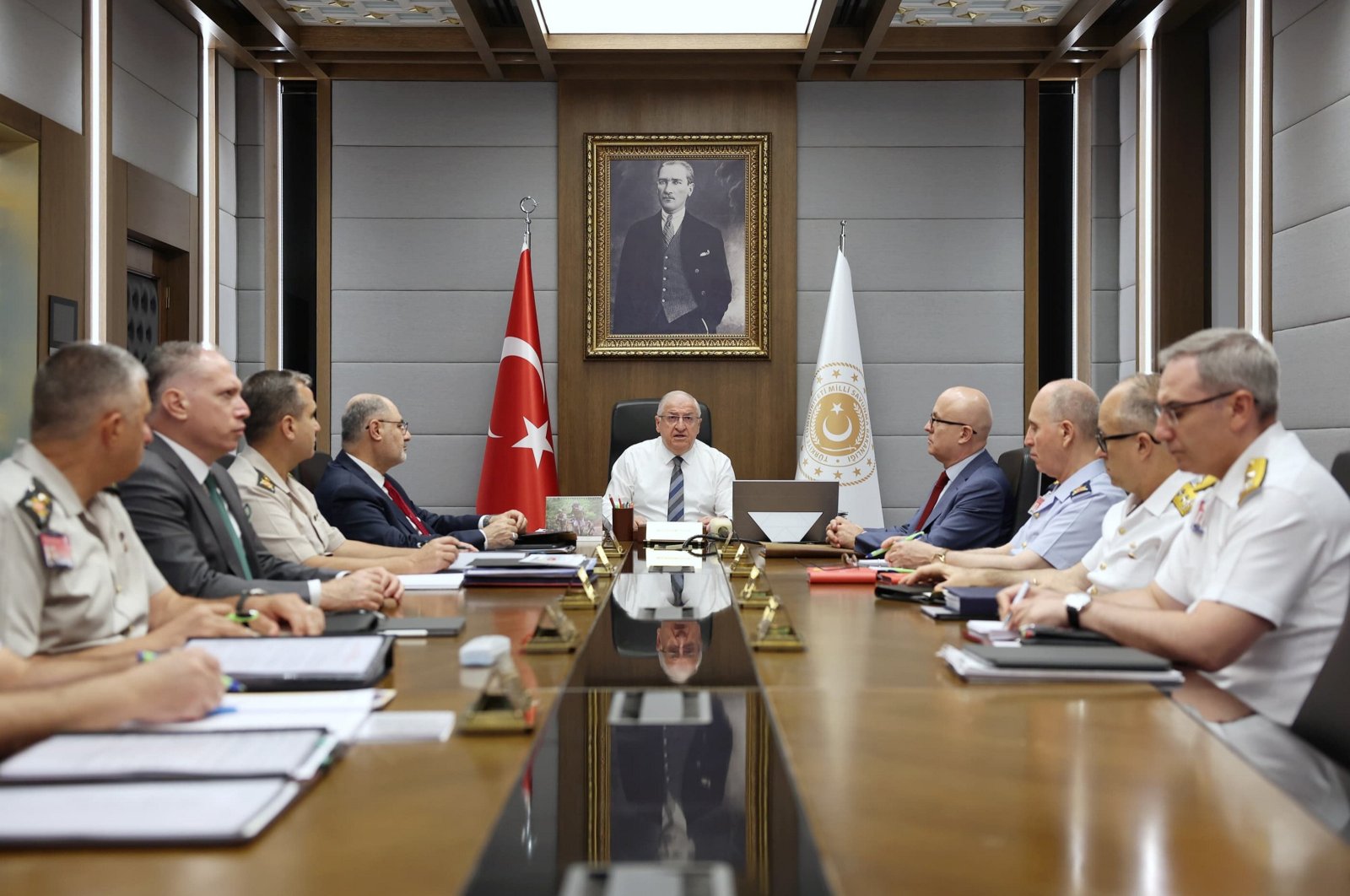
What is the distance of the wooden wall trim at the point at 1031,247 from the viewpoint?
646 centimetres

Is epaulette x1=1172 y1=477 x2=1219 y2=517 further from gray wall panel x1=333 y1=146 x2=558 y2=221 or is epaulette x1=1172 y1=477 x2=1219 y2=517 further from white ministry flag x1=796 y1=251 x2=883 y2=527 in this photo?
gray wall panel x1=333 y1=146 x2=558 y2=221

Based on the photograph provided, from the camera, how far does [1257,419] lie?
2107 millimetres

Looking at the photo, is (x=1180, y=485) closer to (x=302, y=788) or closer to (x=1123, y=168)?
(x=302, y=788)

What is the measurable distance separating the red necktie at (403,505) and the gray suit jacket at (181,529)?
1.64 m

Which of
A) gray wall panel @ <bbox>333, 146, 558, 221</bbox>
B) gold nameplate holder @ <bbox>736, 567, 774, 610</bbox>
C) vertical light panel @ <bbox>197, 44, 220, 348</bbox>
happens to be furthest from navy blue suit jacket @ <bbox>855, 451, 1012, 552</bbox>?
vertical light panel @ <bbox>197, 44, 220, 348</bbox>

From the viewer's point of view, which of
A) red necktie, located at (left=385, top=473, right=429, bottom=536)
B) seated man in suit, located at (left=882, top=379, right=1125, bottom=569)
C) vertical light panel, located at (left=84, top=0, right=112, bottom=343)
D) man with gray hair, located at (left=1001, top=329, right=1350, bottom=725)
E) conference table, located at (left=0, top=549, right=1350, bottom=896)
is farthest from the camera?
vertical light panel, located at (left=84, top=0, right=112, bottom=343)

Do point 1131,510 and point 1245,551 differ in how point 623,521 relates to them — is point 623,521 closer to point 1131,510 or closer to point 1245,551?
point 1131,510

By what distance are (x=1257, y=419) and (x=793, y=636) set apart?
976mm

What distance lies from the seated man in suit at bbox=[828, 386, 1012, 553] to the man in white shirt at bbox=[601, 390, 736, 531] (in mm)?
1352

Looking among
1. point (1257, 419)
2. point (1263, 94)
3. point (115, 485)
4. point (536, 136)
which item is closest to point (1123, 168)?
point (1263, 94)

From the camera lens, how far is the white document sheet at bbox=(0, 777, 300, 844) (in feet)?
3.37

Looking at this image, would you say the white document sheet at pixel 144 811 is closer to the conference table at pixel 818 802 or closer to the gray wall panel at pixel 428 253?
the conference table at pixel 818 802

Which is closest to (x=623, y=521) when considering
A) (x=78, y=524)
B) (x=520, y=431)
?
(x=520, y=431)

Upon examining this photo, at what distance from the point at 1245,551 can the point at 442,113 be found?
5563 mm
